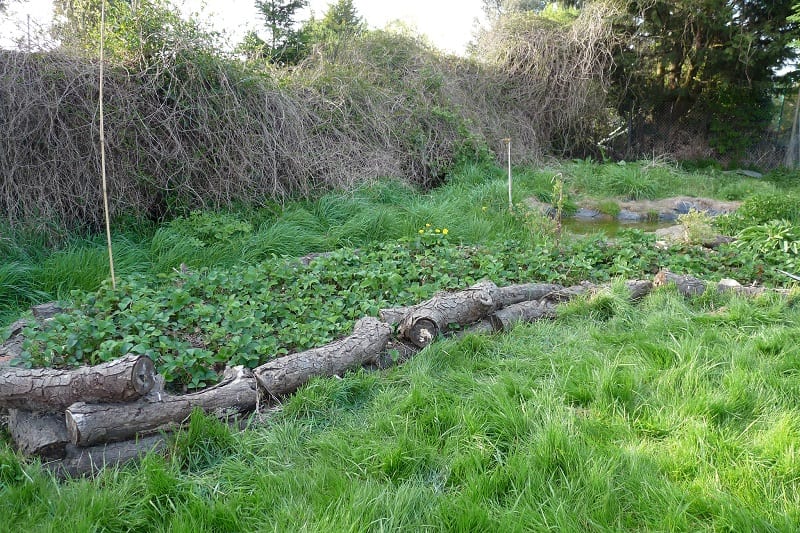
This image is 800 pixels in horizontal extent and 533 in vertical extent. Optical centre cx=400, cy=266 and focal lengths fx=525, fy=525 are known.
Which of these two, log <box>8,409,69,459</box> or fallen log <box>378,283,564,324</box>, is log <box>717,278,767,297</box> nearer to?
fallen log <box>378,283,564,324</box>

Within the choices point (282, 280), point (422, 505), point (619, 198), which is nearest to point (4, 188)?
point (282, 280)

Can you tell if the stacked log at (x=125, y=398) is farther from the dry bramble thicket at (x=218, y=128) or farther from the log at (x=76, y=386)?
the dry bramble thicket at (x=218, y=128)

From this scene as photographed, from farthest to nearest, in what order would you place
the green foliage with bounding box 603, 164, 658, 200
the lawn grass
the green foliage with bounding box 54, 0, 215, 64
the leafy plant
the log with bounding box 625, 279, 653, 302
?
1. the green foliage with bounding box 603, 164, 658, 200
2. the green foliage with bounding box 54, 0, 215, 64
3. the leafy plant
4. the log with bounding box 625, 279, 653, 302
5. the lawn grass

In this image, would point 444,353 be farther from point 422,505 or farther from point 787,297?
point 787,297

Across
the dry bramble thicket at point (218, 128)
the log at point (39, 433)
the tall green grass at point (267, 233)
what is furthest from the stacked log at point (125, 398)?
the dry bramble thicket at point (218, 128)

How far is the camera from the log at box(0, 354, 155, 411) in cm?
224

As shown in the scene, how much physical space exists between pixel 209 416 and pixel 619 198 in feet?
27.4

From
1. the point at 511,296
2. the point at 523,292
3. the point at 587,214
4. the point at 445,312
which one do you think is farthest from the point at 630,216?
the point at 445,312

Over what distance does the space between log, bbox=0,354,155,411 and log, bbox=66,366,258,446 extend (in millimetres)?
58

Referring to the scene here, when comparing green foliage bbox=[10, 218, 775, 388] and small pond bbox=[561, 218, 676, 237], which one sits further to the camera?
small pond bbox=[561, 218, 676, 237]

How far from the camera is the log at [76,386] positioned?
7.36 ft

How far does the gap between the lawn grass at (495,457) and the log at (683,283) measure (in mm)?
992

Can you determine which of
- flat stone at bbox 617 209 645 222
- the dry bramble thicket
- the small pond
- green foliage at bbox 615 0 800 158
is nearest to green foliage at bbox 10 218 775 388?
the small pond

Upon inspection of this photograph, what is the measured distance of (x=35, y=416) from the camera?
230 centimetres
